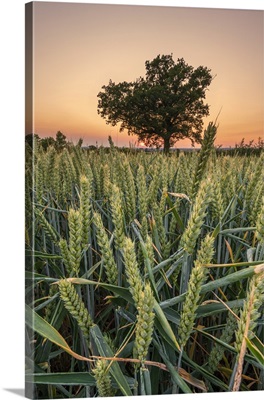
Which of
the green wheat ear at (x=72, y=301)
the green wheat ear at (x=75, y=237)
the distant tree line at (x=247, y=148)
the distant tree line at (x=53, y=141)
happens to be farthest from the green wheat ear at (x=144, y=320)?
the distant tree line at (x=247, y=148)

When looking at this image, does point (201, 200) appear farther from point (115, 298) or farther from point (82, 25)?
point (82, 25)

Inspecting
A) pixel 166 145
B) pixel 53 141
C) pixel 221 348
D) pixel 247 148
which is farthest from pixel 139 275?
pixel 247 148

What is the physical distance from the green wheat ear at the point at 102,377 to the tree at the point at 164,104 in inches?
36.9

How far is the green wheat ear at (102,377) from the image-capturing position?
69.2 inches

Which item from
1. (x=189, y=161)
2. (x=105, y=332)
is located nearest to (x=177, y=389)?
(x=105, y=332)

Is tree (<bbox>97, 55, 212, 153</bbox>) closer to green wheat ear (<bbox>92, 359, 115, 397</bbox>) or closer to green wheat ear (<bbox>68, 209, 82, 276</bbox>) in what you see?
green wheat ear (<bbox>68, 209, 82, 276</bbox>)

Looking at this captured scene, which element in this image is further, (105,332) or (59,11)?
(59,11)

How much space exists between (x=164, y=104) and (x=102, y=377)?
1116 millimetres

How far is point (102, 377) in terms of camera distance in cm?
180

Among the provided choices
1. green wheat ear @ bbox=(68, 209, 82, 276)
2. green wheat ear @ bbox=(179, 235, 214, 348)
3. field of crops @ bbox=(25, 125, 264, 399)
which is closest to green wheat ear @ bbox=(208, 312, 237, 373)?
field of crops @ bbox=(25, 125, 264, 399)

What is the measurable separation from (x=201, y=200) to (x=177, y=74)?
0.84m

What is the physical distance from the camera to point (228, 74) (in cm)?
250

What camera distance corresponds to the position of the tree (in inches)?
93.8

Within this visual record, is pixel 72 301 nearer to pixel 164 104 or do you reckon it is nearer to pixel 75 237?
pixel 75 237
